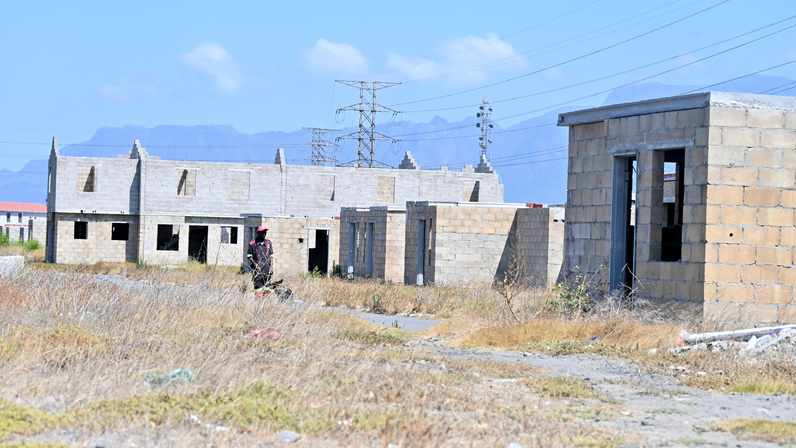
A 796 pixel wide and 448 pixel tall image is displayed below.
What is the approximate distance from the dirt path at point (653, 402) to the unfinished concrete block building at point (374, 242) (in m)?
24.1

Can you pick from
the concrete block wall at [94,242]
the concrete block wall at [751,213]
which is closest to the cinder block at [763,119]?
the concrete block wall at [751,213]

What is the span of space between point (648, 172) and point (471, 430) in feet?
36.9

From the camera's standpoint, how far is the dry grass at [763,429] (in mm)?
9961

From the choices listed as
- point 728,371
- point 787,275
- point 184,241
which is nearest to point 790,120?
point 787,275

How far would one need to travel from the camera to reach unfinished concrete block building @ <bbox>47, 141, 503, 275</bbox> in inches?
2370

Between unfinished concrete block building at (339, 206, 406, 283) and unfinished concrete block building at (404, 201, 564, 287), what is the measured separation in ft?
8.56

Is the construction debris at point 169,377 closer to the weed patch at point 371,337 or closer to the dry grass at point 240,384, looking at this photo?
the dry grass at point 240,384

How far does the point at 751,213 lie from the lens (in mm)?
18906

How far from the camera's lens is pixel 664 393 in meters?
12.6

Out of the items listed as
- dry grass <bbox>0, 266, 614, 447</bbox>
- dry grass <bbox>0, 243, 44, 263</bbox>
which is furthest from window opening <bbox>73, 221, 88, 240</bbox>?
dry grass <bbox>0, 266, 614, 447</bbox>

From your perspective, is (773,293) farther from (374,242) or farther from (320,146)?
(320,146)

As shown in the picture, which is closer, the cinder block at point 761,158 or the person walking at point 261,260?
the cinder block at point 761,158

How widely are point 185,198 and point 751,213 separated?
45.2m

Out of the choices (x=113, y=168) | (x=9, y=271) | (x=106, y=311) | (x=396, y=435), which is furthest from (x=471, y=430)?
(x=113, y=168)
